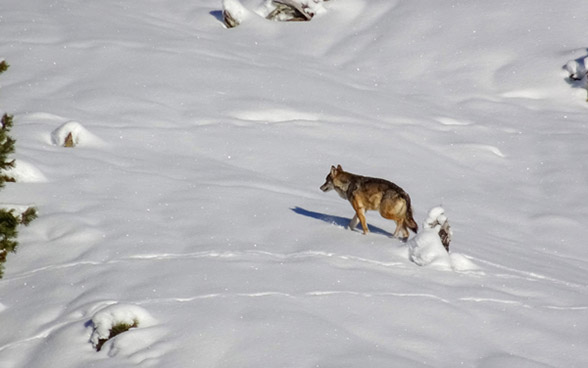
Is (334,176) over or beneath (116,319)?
over

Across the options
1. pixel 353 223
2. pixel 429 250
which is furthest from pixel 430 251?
pixel 353 223

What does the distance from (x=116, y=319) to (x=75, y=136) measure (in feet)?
27.6

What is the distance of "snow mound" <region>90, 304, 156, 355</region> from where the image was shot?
9.13 meters

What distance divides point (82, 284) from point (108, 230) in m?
1.92

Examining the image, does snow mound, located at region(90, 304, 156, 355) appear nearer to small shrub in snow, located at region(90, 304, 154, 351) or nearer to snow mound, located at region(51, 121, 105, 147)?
small shrub in snow, located at region(90, 304, 154, 351)

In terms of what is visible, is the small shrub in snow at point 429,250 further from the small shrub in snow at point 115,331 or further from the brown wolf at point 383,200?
the small shrub in snow at point 115,331

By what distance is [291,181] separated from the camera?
16547mm

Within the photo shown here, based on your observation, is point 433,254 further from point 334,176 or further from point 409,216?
point 334,176

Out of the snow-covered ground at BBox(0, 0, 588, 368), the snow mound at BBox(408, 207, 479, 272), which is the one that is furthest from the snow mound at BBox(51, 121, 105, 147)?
the snow mound at BBox(408, 207, 479, 272)

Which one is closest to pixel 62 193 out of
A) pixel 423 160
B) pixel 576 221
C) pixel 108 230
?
pixel 108 230

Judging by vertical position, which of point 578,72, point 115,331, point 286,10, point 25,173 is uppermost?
point 286,10

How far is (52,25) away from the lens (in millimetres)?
25172

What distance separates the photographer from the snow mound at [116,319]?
30.0 ft

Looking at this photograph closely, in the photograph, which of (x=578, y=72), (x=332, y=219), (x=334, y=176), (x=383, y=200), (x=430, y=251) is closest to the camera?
(x=430, y=251)
